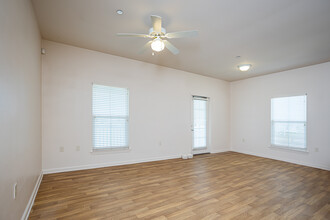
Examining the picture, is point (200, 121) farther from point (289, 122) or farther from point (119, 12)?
point (119, 12)

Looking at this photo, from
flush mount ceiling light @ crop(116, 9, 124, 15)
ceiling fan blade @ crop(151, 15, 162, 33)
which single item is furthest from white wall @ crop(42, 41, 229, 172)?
ceiling fan blade @ crop(151, 15, 162, 33)

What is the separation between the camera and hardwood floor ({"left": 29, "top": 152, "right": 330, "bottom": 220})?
2.24 meters

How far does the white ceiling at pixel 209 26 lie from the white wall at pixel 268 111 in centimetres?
63

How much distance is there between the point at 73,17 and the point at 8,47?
1517mm

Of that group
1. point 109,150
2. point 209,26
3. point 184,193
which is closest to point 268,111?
point 209,26

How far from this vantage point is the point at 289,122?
17.0 feet

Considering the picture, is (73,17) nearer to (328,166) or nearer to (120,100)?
(120,100)

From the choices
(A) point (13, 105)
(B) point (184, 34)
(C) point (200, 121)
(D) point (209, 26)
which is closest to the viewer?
(A) point (13, 105)

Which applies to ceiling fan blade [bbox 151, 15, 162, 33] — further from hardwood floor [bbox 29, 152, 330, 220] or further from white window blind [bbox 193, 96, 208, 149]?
white window blind [bbox 193, 96, 208, 149]

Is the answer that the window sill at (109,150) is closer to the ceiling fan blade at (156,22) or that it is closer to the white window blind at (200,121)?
the white window blind at (200,121)

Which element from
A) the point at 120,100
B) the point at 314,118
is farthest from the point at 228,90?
the point at 120,100

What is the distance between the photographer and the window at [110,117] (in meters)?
4.12

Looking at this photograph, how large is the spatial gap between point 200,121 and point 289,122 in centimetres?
262

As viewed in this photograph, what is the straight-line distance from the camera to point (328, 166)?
4.37m
